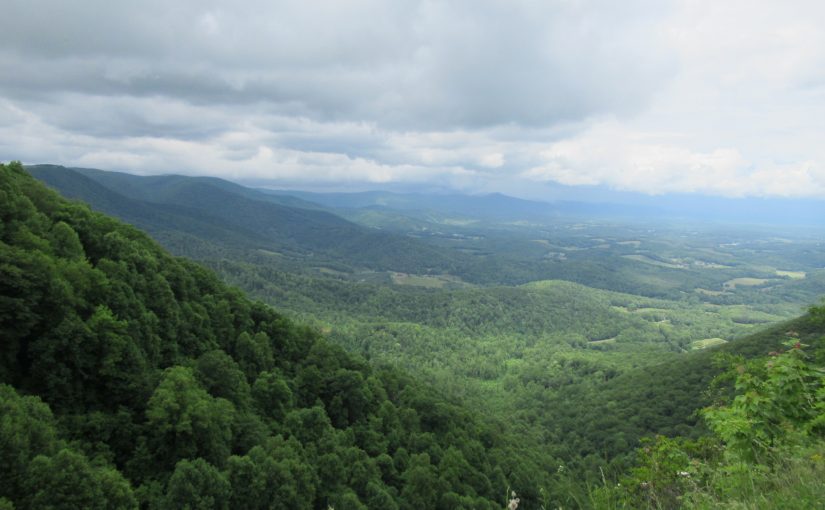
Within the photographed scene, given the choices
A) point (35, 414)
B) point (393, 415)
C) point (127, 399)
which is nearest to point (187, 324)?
point (127, 399)

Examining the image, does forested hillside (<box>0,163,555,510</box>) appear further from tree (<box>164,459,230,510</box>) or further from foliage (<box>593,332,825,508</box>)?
foliage (<box>593,332,825,508</box>)

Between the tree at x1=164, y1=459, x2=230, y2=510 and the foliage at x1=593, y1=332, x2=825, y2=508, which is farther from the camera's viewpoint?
the tree at x1=164, y1=459, x2=230, y2=510

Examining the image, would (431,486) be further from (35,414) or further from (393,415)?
(35,414)

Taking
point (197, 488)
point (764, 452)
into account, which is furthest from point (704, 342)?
point (764, 452)

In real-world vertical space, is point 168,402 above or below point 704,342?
above

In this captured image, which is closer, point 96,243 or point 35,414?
point 35,414

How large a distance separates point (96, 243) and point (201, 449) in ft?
69.5

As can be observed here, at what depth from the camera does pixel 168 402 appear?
25125mm

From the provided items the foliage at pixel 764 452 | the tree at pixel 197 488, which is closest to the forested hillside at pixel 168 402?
the tree at pixel 197 488

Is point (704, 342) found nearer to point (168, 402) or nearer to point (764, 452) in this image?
point (168, 402)

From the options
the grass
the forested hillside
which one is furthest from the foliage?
the grass

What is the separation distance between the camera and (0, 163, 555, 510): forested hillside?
70.0 feet

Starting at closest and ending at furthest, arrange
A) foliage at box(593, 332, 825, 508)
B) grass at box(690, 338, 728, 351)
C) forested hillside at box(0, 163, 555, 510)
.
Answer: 1. foliage at box(593, 332, 825, 508)
2. forested hillside at box(0, 163, 555, 510)
3. grass at box(690, 338, 728, 351)

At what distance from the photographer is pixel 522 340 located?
19712cm
